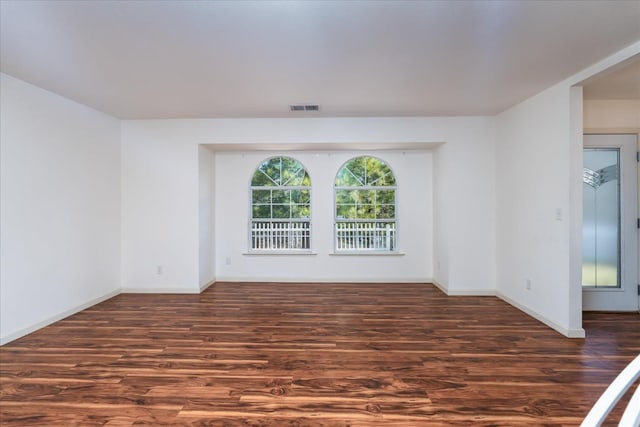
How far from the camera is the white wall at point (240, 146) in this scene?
4645 mm

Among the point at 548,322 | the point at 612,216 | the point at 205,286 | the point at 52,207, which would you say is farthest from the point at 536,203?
the point at 52,207

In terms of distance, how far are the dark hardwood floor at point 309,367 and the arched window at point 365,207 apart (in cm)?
163

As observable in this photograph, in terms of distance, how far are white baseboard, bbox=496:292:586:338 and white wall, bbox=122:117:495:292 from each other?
0.47 meters

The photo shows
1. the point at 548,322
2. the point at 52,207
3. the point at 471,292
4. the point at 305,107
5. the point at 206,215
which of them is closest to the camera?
the point at 548,322

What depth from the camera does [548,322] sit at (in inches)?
135

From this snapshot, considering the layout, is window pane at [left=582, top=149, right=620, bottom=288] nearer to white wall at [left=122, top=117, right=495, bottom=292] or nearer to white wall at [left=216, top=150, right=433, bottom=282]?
white wall at [left=122, top=117, right=495, bottom=292]

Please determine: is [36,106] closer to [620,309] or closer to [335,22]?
[335,22]

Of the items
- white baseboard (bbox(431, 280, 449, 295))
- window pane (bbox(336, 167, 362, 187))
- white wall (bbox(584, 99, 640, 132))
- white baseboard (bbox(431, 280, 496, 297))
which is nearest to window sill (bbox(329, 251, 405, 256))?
white baseboard (bbox(431, 280, 449, 295))

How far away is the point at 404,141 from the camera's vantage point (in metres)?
4.67

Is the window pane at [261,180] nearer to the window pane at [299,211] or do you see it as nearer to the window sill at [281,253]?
the window pane at [299,211]

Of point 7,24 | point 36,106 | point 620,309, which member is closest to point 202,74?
point 7,24

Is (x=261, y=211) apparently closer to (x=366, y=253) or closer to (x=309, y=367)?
(x=366, y=253)

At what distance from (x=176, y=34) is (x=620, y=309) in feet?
18.0

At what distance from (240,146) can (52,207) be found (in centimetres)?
243
